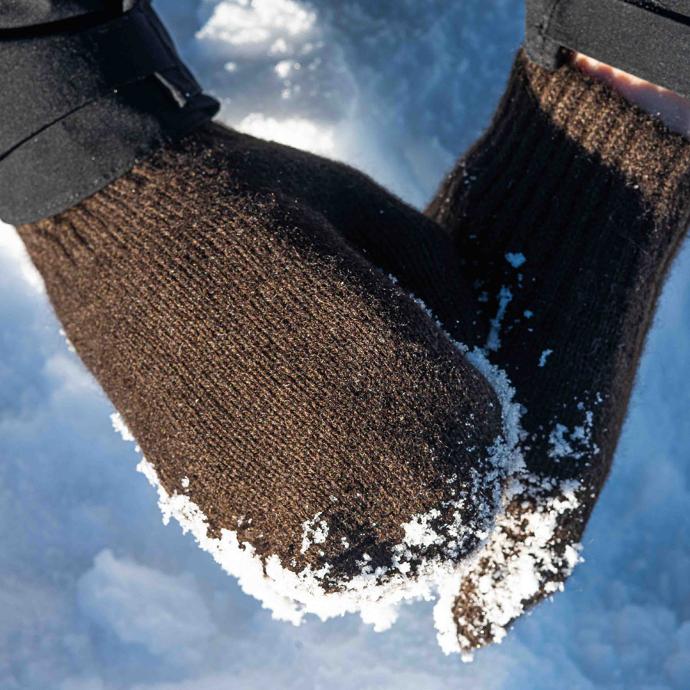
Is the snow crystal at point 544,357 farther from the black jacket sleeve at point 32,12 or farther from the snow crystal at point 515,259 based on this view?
the black jacket sleeve at point 32,12

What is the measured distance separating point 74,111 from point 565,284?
0.59 metres

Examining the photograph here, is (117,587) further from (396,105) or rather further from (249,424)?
→ (396,105)

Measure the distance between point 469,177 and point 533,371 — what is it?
Answer: 0.28 metres

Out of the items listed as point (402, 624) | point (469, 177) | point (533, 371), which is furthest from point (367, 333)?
point (402, 624)

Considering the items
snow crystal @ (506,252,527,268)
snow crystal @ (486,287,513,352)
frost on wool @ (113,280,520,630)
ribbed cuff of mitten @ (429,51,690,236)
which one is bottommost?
frost on wool @ (113,280,520,630)

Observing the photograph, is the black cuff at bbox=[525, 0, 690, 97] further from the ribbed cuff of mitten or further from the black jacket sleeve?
the black jacket sleeve

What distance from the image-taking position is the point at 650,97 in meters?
0.89

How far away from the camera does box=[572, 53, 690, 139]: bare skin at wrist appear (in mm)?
890

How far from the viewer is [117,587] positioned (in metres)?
1.20

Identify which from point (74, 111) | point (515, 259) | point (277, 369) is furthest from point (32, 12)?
point (515, 259)

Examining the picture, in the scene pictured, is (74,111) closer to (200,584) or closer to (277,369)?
(277,369)

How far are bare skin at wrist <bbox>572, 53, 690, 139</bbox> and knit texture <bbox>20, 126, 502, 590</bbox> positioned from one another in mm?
385

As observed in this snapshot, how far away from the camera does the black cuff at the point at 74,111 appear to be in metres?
0.74

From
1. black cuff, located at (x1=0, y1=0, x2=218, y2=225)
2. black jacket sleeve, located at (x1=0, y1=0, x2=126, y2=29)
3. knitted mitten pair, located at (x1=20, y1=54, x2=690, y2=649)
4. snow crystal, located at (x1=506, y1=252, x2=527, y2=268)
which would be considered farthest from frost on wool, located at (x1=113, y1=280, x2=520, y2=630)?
black jacket sleeve, located at (x1=0, y1=0, x2=126, y2=29)
